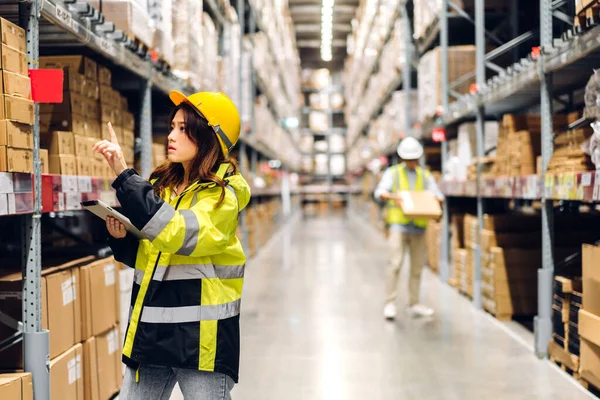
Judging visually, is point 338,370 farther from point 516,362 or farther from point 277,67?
point 277,67

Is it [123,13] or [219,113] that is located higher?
[123,13]

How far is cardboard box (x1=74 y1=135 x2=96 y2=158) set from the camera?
3.10 m

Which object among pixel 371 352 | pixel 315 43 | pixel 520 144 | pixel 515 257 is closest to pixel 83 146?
pixel 371 352

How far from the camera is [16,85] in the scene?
2.26m

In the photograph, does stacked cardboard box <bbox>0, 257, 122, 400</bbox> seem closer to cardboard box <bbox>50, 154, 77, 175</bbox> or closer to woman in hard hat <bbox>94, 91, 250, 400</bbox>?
cardboard box <bbox>50, 154, 77, 175</bbox>

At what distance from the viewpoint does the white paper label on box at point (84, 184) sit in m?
2.96

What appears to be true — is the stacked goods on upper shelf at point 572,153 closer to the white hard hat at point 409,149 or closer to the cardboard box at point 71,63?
the white hard hat at point 409,149

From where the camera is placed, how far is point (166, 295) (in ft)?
5.65

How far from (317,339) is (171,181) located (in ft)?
10.3

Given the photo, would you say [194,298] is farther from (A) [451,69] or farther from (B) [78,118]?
(A) [451,69]

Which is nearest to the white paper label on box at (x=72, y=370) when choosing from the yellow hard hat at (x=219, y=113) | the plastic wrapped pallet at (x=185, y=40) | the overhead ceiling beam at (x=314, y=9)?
the yellow hard hat at (x=219, y=113)

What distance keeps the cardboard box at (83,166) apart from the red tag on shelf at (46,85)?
0.73m

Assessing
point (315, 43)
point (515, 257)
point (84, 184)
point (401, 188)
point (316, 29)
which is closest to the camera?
point (84, 184)

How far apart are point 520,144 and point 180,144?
12.3ft
